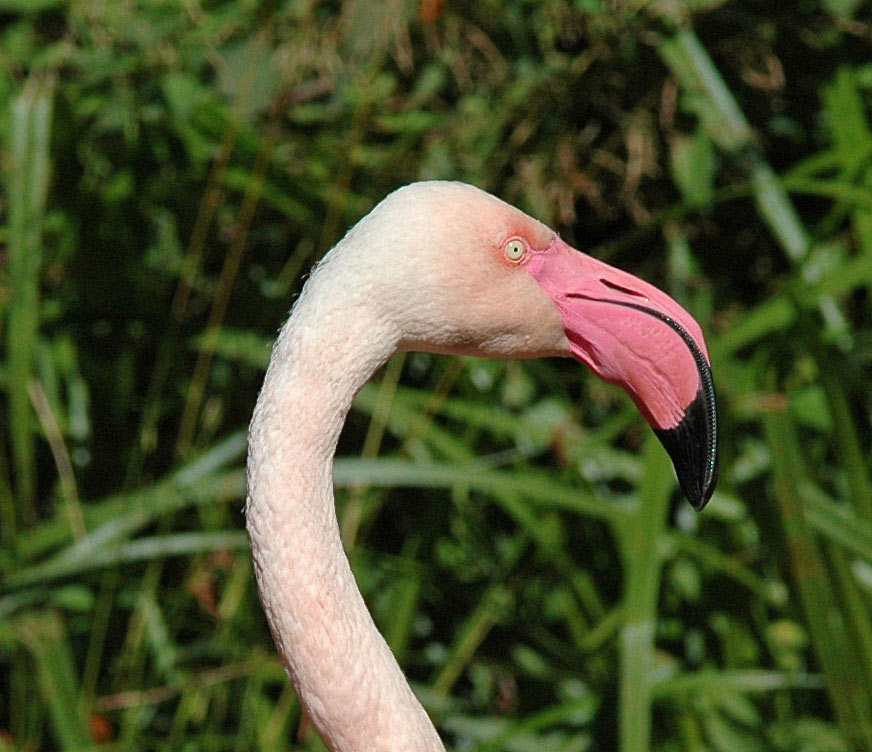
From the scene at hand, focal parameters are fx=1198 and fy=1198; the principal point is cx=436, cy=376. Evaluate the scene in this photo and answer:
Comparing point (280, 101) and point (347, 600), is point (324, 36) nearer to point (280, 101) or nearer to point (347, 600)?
point (280, 101)

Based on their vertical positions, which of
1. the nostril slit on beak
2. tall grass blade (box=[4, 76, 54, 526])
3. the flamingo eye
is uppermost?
the flamingo eye

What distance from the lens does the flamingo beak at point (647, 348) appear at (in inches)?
49.2

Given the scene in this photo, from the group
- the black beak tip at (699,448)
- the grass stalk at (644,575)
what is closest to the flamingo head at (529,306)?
the black beak tip at (699,448)

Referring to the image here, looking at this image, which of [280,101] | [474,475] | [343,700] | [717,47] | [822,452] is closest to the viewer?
[343,700]

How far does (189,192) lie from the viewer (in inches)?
97.9

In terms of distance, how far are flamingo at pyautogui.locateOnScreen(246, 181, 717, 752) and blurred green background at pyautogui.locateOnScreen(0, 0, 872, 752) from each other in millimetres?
731

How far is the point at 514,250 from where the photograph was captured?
126cm

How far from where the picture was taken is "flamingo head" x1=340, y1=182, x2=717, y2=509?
1.17m

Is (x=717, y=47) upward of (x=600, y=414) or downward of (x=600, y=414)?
upward

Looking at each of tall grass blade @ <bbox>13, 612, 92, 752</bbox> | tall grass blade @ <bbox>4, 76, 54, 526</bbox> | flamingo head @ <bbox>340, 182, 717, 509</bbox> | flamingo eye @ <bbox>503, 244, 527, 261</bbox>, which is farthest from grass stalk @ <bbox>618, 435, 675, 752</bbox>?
tall grass blade @ <bbox>4, 76, 54, 526</bbox>

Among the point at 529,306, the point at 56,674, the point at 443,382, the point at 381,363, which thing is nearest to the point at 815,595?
the point at 443,382

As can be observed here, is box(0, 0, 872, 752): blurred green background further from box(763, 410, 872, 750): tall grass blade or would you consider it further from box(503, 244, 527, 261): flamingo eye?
box(503, 244, 527, 261): flamingo eye

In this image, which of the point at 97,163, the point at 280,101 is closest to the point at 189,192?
the point at 97,163

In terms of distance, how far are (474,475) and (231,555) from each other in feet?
1.98
